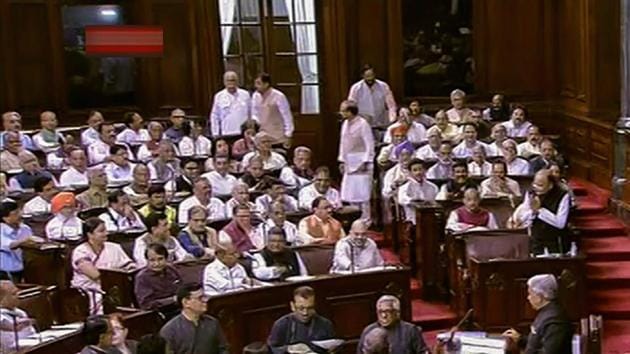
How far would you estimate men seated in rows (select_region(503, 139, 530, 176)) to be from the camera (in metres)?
11.5

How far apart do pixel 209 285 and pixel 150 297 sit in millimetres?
471

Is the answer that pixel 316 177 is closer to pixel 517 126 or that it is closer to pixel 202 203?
pixel 202 203

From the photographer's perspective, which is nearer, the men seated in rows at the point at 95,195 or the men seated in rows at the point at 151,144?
the men seated in rows at the point at 95,195

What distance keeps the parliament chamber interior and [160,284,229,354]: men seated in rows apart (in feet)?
0.05

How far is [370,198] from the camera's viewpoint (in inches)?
475

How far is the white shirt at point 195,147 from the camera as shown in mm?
12766

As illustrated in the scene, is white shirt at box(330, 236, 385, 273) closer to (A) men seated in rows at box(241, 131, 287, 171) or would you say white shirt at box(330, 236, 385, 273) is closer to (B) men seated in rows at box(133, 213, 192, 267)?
(B) men seated in rows at box(133, 213, 192, 267)

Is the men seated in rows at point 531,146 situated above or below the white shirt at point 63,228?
above

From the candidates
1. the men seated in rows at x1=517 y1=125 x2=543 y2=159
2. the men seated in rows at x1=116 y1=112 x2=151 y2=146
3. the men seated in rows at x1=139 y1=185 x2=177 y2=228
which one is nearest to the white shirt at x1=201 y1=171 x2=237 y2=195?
the men seated in rows at x1=139 y1=185 x2=177 y2=228

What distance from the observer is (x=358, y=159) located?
1193cm

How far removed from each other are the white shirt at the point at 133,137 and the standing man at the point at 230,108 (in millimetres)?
839

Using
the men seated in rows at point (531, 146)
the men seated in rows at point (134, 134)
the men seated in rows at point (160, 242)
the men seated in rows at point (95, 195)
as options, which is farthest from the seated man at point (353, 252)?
the men seated in rows at point (134, 134)

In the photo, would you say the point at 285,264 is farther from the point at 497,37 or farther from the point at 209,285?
the point at 497,37

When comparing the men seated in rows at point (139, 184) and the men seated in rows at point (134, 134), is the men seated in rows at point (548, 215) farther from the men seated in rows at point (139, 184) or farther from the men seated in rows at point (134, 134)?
the men seated in rows at point (134, 134)
